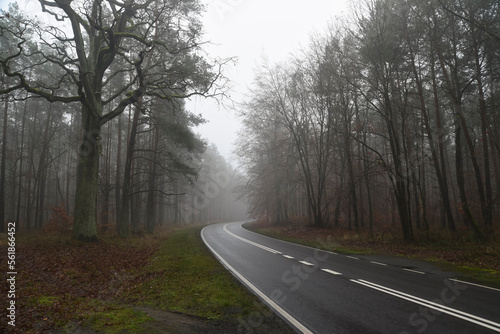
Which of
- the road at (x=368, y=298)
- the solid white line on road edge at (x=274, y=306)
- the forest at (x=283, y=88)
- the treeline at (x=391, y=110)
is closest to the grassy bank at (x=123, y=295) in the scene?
the solid white line on road edge at (x=274, y=306)

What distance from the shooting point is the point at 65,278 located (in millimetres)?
7633

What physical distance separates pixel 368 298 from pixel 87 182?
11285 millimetres

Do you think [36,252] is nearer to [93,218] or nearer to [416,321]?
[93,218]

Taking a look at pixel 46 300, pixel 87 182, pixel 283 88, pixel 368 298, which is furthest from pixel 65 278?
pixel 283 88

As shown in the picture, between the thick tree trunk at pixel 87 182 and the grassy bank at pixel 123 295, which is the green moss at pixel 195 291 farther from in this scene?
the thick tree trunk at pixel 87 182

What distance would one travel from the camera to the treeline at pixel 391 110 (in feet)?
47.8

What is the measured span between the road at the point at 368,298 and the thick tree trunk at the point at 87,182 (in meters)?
6.17

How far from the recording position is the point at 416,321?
4727 millimetres

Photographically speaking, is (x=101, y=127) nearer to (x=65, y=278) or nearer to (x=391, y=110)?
(x=65, y=278)

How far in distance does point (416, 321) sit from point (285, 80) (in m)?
23.2

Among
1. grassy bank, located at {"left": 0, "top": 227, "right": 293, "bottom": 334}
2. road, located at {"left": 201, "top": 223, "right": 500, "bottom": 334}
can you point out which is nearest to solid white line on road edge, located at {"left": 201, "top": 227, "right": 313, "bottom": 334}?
road, located at {"left": 201, "top": 223, "right": 500, "bottom": 334}

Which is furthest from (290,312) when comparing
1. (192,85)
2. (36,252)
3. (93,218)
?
(192,85)

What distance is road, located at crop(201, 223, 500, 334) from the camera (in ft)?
15.1

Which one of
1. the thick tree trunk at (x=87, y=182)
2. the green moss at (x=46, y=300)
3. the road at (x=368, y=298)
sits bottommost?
the road at (x=368, y=298)
